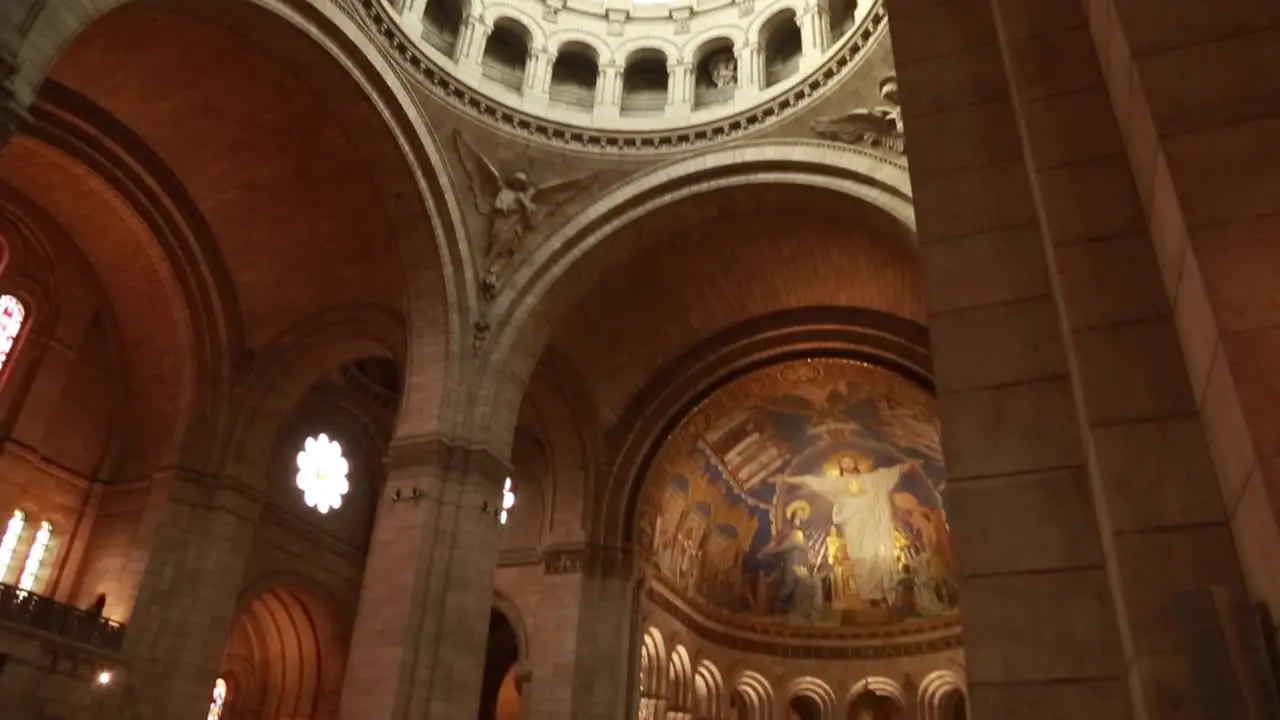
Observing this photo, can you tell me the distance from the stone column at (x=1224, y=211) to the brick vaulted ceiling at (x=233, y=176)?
10591mm

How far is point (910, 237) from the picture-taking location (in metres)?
12.8

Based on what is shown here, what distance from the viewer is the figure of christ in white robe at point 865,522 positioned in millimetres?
23491

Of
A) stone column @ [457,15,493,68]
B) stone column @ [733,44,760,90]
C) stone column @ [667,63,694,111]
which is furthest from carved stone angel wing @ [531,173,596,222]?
stone column @ [733,44,760,90]

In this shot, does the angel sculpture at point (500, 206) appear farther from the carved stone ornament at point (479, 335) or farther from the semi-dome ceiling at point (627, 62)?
the semi-dome ceiling at point (627, 62)

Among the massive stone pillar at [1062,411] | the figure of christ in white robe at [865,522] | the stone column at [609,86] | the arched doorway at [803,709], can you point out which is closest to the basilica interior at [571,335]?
the massive stone pillar at [1062,411]

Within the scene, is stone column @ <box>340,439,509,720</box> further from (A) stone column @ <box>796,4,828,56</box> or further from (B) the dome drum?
(A) stone column @ <box>796,4,828,56</box>

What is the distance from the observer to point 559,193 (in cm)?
1488

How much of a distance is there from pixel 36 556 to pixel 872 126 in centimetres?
1412

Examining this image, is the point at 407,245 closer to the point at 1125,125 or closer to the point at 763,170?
the point at 763,170

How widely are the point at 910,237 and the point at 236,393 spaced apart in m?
11.0

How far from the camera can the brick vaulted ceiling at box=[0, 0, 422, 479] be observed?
1255 centimetres

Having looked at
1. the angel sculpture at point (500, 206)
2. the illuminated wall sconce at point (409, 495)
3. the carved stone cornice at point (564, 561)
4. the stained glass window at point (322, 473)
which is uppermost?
the angel sculpture at point (500, 206)

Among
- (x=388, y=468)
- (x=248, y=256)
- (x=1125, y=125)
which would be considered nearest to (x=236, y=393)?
(x=248, y=256)

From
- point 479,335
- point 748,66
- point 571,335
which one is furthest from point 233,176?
point 748,66
